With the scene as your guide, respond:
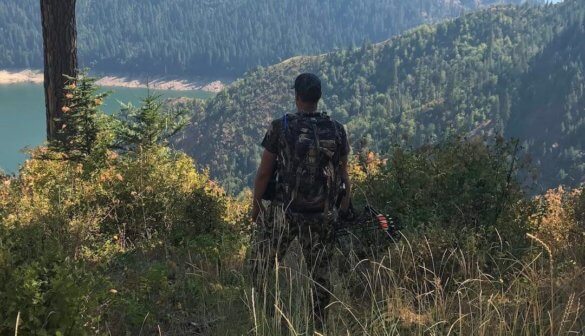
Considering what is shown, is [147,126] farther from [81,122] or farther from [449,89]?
[449,89]

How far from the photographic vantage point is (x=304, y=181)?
3.08 meters

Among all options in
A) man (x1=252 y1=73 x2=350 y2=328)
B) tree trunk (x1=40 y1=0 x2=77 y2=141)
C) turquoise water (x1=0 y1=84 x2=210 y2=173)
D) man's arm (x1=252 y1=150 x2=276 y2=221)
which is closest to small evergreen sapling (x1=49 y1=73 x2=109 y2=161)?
tree trunk (x1=40 y1=0 x2=77 y2=141)

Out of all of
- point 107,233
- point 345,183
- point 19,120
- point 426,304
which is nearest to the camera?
point 426,304

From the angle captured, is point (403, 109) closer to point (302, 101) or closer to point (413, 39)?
point (413, 39)

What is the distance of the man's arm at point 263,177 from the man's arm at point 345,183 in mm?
492

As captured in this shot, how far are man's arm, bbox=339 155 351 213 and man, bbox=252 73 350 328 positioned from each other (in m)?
0.11

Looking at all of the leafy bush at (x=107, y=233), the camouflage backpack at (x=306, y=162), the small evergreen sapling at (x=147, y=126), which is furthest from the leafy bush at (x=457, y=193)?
the small evergreen sapling at (x=147, y=126)

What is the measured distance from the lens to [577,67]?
5138 inches

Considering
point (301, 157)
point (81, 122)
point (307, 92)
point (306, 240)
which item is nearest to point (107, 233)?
point (81, 122)

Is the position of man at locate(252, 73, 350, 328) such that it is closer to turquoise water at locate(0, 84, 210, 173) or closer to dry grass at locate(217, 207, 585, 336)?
dry grass at locate(217, 207, 585, 336)

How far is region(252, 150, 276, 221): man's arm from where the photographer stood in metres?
3.15

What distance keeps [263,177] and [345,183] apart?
60 cm

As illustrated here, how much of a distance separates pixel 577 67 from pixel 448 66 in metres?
38.0

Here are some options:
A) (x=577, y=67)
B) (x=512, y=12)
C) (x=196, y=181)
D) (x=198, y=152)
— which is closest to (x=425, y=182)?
(x=196, y=181)
